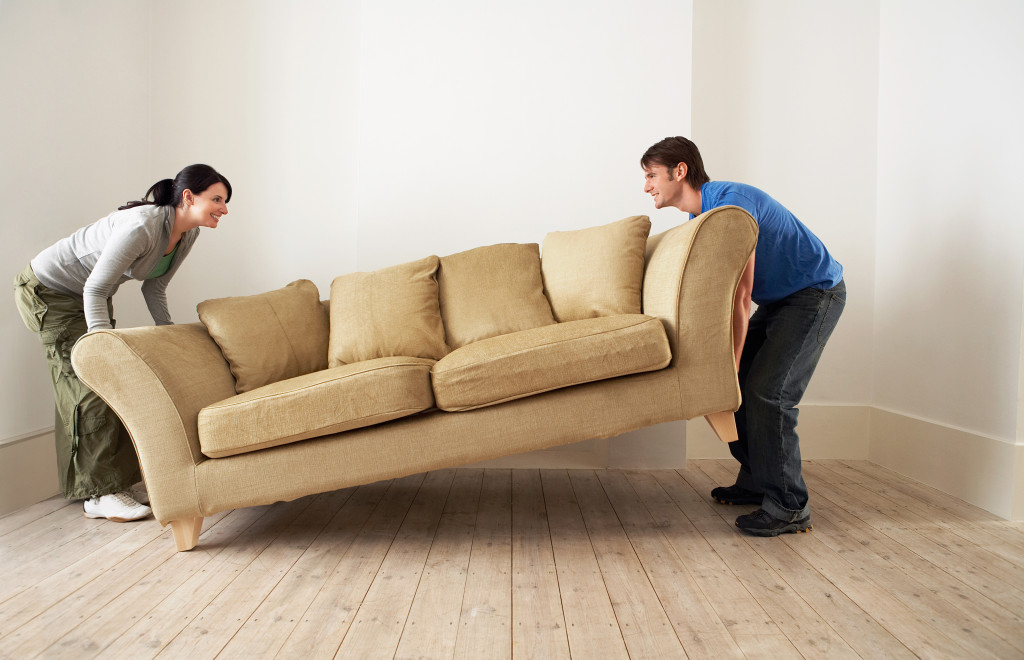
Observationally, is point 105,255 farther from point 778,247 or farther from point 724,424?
point 778,247

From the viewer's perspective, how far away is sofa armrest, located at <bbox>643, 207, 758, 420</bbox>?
1.84 m

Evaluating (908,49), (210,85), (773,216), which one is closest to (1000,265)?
(773,216)

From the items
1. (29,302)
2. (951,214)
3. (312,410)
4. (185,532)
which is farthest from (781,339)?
(29,302)

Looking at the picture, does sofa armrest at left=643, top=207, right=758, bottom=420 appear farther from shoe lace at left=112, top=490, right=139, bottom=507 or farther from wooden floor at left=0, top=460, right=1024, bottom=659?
shoe lace at left=112, top=490, right=139, bottom=507

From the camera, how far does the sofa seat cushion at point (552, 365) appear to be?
1810mm

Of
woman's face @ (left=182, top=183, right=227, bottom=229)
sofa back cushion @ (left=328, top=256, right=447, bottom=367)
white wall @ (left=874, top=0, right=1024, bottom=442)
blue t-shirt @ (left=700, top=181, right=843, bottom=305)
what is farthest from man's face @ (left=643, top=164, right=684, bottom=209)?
woman's face @ (left=182, top=183, right=227, bottom=229)

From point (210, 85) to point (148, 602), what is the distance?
8.39 feet

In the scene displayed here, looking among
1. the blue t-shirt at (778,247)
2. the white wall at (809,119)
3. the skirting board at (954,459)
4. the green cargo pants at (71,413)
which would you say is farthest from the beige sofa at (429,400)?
the white wall at (809,119)

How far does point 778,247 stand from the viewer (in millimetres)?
2002

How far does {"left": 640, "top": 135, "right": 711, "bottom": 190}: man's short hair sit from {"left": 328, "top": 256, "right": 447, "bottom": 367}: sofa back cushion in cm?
96

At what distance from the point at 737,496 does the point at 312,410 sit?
1.51m

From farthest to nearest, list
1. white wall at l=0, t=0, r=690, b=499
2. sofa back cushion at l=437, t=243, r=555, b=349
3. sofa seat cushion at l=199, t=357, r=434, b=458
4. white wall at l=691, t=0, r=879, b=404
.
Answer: white wall at l=691, t=0, r=879, b=404 → white wall at l=0, t=0, r=690, b=499 → sofa back cushion at l=437, t=243, r=555, b=349 → sofa seat cushion at l=199, t=357, r=434, b=458

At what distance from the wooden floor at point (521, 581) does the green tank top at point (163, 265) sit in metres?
0.90

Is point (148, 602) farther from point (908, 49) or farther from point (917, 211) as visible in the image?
point (908, 49)
